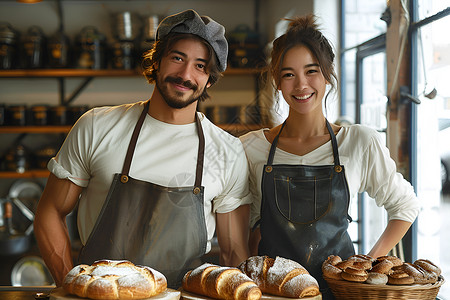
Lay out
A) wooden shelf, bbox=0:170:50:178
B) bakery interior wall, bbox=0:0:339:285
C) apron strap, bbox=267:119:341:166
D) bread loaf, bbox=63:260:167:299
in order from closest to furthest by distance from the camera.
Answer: bread loaf, bbox=63:260:167:299
apron strap, bbox=267:119:341:166
wooden shelf, bbox=0:170:50:178
bakery interior wall, bbox=0:0:339:285

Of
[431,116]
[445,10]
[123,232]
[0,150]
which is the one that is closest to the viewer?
[123,232]

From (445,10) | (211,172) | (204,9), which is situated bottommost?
(211,172)

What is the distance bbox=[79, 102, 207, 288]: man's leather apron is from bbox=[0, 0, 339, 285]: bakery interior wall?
10.1 ft

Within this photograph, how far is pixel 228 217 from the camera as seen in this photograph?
1691mm

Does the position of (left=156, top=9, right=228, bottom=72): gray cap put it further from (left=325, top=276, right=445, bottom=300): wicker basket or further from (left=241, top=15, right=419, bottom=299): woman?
(left=325, top=276, right=445, bottom=300): wicker basket

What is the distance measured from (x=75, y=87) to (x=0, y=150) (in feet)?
2.84

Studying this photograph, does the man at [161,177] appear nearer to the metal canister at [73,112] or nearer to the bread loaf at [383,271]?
the bread loaf at [383,271]

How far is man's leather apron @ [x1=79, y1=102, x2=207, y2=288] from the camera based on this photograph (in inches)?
60.7

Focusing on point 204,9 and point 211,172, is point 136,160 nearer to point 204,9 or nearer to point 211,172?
point 211,172

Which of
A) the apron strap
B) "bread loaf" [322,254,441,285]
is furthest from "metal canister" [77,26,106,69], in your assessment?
"bread loaf" [322,254,441,285]

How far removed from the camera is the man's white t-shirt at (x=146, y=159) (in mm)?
1603

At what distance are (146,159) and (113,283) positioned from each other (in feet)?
1.64

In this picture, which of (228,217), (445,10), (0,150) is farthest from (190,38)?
(0,150)

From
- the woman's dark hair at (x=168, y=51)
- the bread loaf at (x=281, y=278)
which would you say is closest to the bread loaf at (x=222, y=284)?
the bread loaf at (x=281, y=278)
